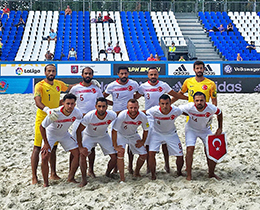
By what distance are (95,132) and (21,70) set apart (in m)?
9.83

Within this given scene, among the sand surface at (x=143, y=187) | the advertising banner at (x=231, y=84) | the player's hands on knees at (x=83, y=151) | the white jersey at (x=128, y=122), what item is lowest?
the sand surface at (x=143, y=187)

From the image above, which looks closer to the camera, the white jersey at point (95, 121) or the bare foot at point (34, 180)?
the white jersey at point (95, 121)

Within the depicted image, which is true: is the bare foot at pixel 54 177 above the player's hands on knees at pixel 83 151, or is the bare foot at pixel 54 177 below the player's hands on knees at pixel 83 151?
below

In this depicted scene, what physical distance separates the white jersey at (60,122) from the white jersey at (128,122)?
0.61 m

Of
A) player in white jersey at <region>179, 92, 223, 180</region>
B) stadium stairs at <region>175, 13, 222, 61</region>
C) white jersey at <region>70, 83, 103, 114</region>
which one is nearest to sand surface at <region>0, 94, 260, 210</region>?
player in white jersey at <region>179, 92, 223, 180</region>

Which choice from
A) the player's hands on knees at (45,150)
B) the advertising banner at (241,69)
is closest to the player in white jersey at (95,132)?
the player's hands on knees at (45,150)

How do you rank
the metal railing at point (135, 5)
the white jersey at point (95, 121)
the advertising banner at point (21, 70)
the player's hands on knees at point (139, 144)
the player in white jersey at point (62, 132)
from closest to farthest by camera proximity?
the player in white jersey at point (62, 132) → the white jersey at point (95, 121) → the player's hands on knees at point (139, 144) → the advertising banner at point (21, 70) → the metal railing at point (135, 5)

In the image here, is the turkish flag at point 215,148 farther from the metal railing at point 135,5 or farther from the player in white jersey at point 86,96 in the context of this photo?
the metal railing at point 135,5

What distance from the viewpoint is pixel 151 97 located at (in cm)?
636

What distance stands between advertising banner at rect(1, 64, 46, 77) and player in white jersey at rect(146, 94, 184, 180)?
9.69 metres

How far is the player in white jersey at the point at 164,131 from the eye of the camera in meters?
5.78

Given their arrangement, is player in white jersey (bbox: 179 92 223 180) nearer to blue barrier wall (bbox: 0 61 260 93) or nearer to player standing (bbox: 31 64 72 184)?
player standing (bbox: 31 64 72 184)

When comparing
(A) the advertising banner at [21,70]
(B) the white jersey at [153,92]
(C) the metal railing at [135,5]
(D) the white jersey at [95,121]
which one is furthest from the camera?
(C) the metal railing at [135,5]

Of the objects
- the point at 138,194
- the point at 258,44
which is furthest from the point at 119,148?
the point at 258,44
